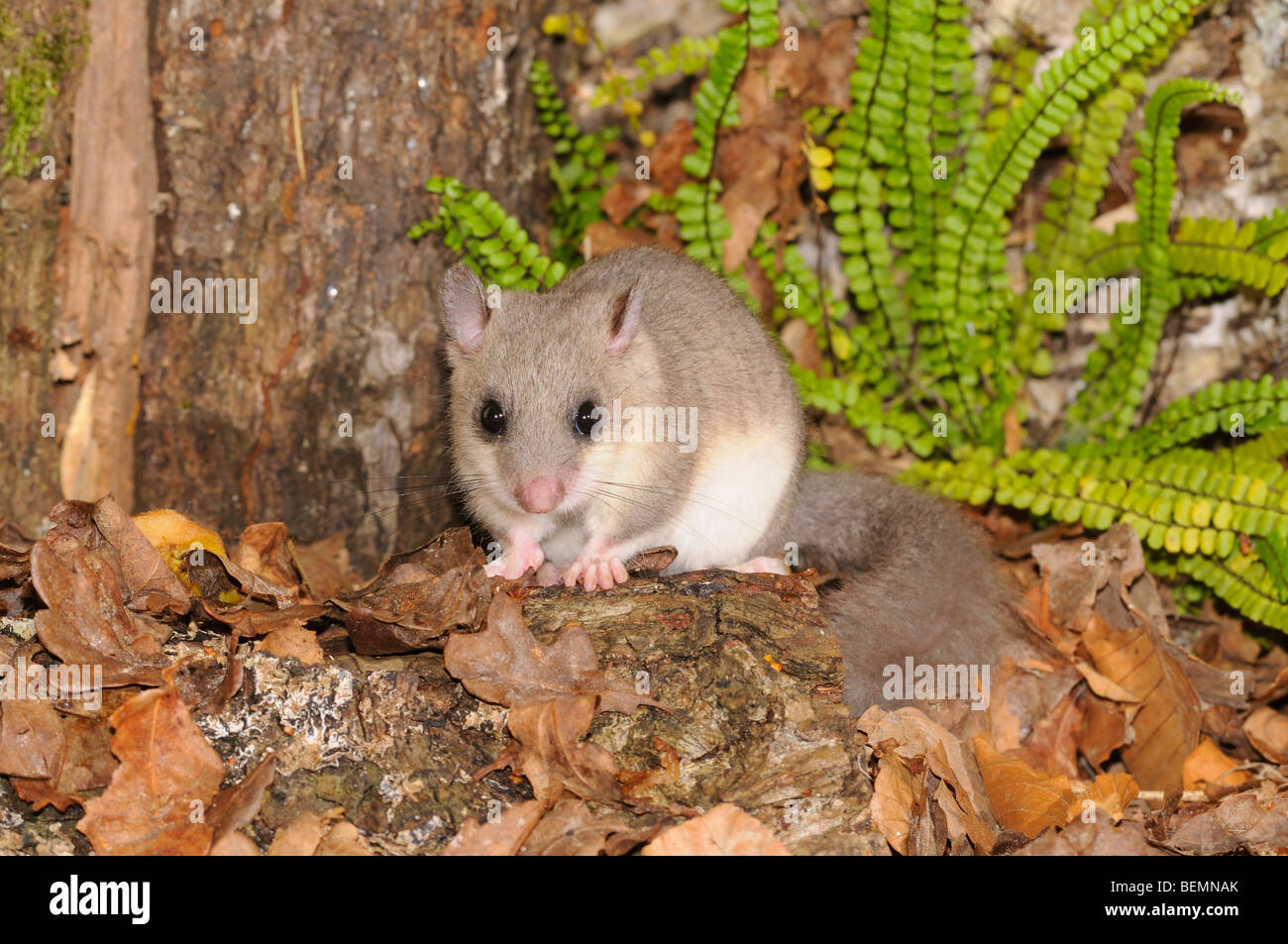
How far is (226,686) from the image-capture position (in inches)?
139

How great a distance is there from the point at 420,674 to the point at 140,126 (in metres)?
2.96

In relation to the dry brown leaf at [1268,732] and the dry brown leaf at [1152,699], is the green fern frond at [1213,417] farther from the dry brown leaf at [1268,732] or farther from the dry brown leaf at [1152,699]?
the dry brown leaf at [1268,732]


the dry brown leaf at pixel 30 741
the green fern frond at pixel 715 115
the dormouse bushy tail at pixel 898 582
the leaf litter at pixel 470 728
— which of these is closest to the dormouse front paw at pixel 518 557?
the leaf litter at pixel 470 728

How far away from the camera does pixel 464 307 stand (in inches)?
183

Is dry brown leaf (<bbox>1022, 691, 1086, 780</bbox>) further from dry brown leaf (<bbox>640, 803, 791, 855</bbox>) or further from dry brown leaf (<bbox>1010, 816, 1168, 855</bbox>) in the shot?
dry brown leaf (<bbox>640, 803, 791, 855</bbox>)

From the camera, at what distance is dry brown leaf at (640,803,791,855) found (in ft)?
10.4

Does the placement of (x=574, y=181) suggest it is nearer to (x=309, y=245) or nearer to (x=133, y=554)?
(x=309, y=245)

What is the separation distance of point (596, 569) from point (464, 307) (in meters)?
1.21

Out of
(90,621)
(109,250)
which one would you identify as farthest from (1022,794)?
(109,250)

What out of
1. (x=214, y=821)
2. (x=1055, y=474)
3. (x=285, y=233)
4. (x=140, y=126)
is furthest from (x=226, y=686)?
(x=1055, y=474)

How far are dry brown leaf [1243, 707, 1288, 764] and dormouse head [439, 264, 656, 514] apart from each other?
3026 mm

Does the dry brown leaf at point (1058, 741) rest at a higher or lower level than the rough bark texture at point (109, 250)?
lower

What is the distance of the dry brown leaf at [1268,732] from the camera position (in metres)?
4.81

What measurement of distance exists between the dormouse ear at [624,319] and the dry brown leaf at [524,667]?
1271 millimetres
